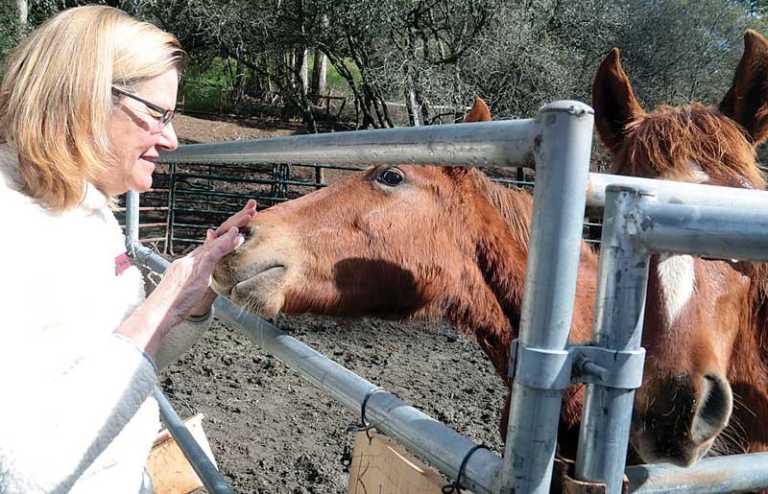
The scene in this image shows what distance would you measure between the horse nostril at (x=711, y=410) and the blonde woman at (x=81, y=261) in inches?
46.5

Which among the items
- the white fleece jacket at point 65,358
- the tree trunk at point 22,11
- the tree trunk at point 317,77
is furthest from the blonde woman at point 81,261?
the tree trunk at point 317,77

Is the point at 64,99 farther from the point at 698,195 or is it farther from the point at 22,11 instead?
the point at 22,11

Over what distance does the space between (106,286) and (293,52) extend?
14.7 metres

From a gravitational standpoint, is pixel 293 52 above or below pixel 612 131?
above

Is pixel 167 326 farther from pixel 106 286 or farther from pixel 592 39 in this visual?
pixel 592 39

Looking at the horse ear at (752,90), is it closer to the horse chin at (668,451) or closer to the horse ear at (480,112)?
the horse ear at (480,112)

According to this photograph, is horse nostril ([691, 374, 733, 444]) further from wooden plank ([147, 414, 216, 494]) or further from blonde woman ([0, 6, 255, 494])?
wooden plank ([147, 414, 216, 494])

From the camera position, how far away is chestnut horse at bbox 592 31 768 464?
1.41 metres

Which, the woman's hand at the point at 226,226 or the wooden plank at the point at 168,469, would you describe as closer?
the woman's hand at the point at 226,226

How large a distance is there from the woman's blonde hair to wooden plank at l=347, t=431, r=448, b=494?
935mm

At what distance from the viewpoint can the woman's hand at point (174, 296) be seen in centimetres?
138

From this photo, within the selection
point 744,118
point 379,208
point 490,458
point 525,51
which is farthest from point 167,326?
point 525,51

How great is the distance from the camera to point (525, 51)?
1387 centimetres

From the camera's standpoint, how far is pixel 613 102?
2.61 metres
